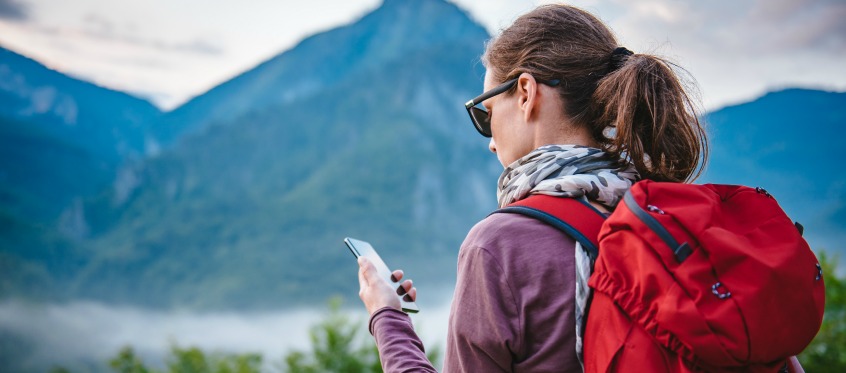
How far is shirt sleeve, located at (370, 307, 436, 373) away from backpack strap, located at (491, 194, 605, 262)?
369 millimetres

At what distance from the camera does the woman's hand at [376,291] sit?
1.59 metres

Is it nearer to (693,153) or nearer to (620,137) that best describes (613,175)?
(620,137)

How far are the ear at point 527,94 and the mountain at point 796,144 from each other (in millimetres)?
104435

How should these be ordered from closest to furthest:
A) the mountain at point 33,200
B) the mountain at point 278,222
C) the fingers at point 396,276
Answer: the fingers at point 396,276 → the mountain at point 278,222 → the mountain at point 33,200

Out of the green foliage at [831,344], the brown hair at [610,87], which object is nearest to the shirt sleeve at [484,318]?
the brown hair at [610,87]

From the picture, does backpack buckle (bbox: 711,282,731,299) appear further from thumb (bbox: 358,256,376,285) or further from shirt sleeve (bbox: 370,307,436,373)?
thumb (bbox: 358,256,376,285)

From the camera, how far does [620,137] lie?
4.80ft

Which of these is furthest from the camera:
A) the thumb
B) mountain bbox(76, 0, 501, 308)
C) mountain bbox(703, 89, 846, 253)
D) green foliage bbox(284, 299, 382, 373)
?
mountain bbox(76, 0, 501, 308)

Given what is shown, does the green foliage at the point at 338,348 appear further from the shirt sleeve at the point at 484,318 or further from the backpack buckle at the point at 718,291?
the backpack buckle at the point at 718,291

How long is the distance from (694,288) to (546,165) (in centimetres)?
41

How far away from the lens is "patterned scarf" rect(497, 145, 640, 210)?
1.35 meters

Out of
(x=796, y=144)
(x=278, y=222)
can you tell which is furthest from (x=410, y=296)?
(x=278, y=222)

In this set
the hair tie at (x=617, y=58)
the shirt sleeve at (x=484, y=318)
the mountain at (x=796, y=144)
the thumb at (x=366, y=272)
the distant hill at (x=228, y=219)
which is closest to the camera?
the shirt sleeve at (x=484, y=318)

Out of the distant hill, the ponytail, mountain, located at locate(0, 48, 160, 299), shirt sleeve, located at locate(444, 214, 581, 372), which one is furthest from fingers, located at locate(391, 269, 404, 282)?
mountain, located at locate(0, 48, 160, 299)
